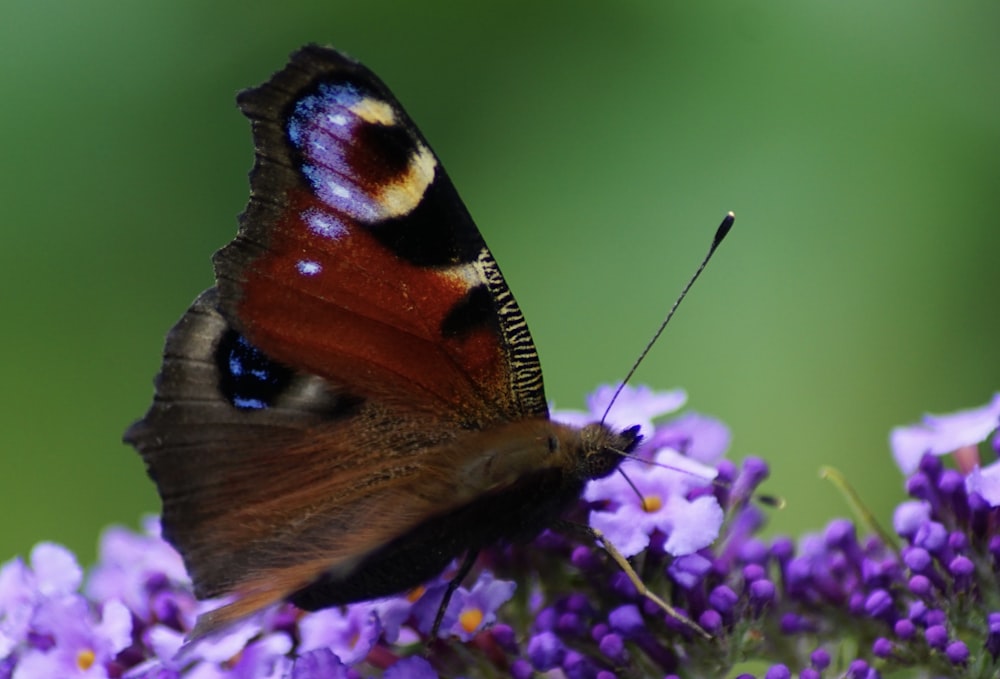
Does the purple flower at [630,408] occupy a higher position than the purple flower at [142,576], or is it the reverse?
the purple flower at [630,408]

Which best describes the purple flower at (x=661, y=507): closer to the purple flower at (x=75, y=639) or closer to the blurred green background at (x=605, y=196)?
the purple flower at (x=75, y=639)

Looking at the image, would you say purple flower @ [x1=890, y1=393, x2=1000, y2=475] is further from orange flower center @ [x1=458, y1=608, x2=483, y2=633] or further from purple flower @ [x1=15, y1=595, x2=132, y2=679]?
purple flower @ [x1=15, y1=595, x2=132, y2=679]

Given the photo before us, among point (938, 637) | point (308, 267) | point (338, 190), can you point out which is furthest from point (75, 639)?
point (938, 637)

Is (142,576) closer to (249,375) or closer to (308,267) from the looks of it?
(249,375)

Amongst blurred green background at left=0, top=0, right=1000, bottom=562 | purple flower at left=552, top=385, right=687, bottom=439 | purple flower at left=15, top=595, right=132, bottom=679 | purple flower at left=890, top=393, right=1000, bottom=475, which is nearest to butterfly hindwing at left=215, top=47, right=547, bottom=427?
purple flower at left=552, top=385, right=687, bottom=439

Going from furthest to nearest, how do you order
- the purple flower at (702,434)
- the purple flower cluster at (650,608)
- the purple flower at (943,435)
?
the purple flower at (702,434), the purple flower at (943,435), the purple flower cluster at (650,608)

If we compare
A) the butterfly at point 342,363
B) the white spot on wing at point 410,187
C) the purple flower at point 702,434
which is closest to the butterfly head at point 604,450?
the butterfly at point 342,363
